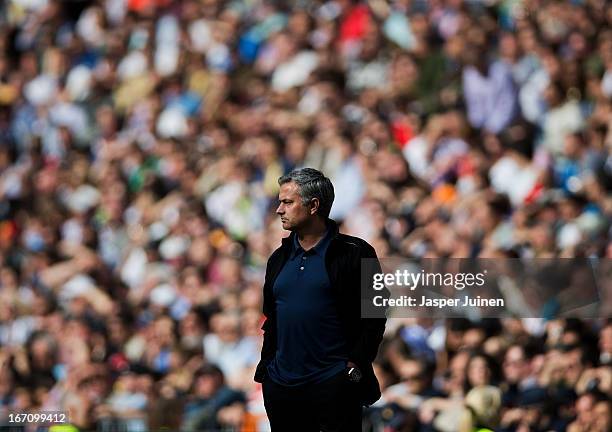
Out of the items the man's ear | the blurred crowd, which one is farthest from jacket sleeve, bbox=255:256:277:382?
the blurred crowd

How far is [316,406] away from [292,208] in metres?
0.84

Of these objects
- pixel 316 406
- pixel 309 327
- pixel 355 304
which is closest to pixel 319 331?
pixel 309 327

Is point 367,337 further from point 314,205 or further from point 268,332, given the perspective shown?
point 314,205

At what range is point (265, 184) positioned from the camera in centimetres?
1350

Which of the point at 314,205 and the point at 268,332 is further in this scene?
the point at 268,332

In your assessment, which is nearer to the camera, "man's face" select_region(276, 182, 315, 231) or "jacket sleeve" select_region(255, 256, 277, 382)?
"man's face" select_region(276, 182, 315, 231)

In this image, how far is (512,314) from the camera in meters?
10.3

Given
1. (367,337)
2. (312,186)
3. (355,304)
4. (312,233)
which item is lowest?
(367,337)

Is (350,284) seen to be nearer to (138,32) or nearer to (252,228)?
(252,228)

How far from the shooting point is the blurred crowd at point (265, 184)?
10.3m

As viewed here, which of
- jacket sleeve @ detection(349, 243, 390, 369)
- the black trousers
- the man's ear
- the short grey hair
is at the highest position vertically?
the short grey hair

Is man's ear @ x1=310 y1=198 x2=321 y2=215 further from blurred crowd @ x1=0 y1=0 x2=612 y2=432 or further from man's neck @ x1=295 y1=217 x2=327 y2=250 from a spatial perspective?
blurred crowd @ x1=0 y1=0 x2=612 y2=432

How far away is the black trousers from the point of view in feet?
20.6

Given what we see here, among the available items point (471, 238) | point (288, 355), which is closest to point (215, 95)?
point (471, 238)
